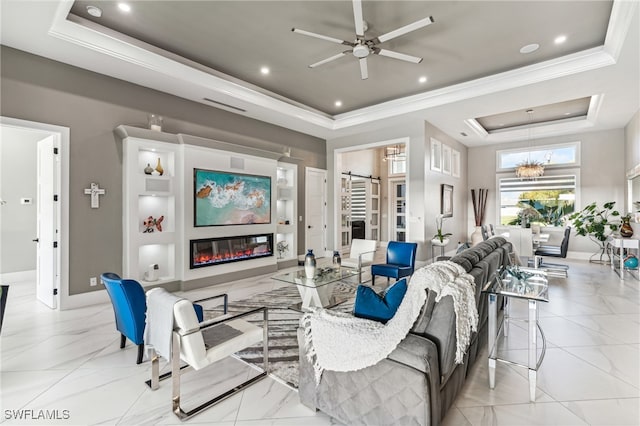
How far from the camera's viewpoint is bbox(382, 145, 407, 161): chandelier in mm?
9758

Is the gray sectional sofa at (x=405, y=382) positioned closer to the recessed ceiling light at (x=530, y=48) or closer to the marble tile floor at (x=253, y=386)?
the marble tile floor at (x=253, y=386)

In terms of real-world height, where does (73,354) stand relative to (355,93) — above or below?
below

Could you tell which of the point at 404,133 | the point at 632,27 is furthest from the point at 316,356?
the point at 404,133

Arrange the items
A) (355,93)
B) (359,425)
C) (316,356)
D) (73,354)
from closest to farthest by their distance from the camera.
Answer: (359,425) < (316,356) < (73,354) < (355,93)

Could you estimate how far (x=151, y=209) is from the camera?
4.88m

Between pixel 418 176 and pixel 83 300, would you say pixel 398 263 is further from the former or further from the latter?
pixel 83 300

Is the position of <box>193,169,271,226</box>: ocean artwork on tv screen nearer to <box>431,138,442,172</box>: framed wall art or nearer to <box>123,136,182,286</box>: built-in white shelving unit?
<box>123,136,182,286</box>: built-in white shelving unit

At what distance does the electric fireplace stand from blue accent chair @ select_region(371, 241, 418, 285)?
231cm

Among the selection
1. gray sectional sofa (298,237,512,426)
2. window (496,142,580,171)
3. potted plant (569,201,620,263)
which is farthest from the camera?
window (496,142,580,171)

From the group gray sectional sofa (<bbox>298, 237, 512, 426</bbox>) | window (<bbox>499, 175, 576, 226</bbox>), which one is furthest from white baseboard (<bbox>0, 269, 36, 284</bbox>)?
window (<bbox>499, 175, 576, 226</bbox>)

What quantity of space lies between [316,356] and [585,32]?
498cm

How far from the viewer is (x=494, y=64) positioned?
15.2 feet

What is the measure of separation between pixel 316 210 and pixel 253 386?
18.8 feet

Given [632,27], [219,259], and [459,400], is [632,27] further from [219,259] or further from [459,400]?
[219,259]
